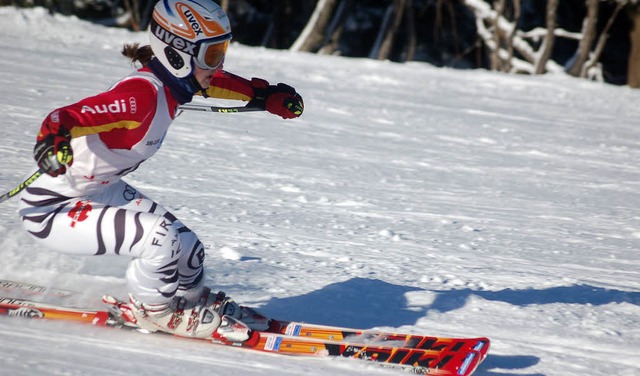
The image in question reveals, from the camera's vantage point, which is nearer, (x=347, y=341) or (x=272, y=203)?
(x=347, y=341)

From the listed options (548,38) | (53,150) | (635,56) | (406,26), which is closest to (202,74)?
(53,150)

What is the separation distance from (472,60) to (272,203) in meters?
17.9

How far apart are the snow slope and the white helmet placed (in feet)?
3.85

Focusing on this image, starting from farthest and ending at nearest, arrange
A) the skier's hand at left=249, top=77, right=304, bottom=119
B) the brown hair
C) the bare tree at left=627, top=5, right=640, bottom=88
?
the bare tree at left=627, top=5, right=640, bottom=88
the skier's hand at left=249, top=77, right=304, bottom=119
the brown hair

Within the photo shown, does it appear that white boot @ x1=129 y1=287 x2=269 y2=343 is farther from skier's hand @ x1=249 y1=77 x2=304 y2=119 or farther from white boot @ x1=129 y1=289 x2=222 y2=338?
skier's hand @ x1=249 y1=77 x2=304 y2=119

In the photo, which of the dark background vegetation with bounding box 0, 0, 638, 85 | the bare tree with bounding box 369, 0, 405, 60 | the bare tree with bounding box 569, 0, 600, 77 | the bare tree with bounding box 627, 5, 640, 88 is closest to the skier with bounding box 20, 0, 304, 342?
the bare tree with bounding box 569, 0, 600, 77

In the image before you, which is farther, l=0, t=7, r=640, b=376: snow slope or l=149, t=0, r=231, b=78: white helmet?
l=0, t=7, r=640, b=376: snow slope

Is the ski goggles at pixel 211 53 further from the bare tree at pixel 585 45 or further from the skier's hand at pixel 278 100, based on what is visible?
the bare tree at pixel 585 45

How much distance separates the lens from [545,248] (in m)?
5.61

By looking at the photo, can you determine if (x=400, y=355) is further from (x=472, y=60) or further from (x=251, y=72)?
(x=472, y=60)

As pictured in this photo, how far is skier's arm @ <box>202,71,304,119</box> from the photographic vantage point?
4.12 m

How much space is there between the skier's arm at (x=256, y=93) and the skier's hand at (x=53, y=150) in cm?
123

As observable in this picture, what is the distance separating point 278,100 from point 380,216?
2157 millimetres

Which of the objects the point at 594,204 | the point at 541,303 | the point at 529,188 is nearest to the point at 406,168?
the point at 529,188
